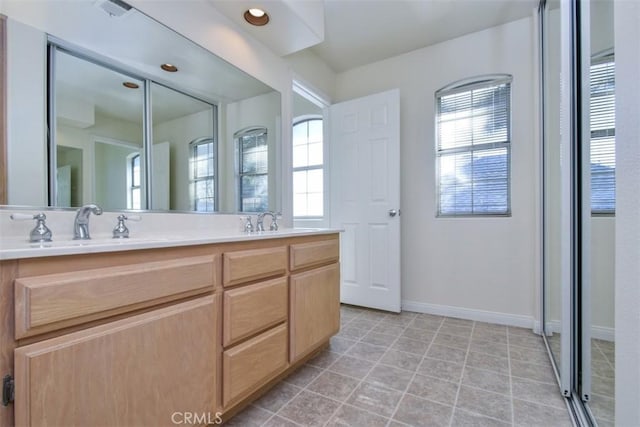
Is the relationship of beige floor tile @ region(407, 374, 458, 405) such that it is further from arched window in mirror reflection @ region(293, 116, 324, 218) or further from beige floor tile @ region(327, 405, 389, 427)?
arched window in mirror reflection @ region(293, 116, 324, 218)

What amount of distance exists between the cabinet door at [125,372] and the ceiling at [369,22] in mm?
1762

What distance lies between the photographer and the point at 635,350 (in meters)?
0.66

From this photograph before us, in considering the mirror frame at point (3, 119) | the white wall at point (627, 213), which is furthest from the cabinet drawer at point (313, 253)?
the white wall at point (627, 213)

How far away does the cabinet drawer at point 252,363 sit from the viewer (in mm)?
1206

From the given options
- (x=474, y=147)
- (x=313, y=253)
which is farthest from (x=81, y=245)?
(x=474, y=147)

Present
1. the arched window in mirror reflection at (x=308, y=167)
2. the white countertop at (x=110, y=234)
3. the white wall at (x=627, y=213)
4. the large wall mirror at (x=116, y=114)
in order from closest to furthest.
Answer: the white wall at (x=627, y=213) < the white countertop at (x=110, y=234) < the large wall mirror at (x=116, y=114) < the arched window in mirror reflection at (x=308, y=167)

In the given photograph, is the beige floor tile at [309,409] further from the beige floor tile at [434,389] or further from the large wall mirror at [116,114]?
the large wall mirror at [116,114]

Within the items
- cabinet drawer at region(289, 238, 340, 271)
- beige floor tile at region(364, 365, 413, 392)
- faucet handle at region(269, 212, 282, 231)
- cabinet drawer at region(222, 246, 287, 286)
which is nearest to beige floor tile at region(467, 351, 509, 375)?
beige floor tile at region(364, 365, 413, 392)

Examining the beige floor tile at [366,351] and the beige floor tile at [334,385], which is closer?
the beige floor tile at [334,385]

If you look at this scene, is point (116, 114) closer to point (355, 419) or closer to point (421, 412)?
point (355, 419)

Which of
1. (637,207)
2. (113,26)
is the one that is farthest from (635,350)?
(113,26)

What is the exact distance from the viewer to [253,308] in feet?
4.34

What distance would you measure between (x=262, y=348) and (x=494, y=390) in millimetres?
1236

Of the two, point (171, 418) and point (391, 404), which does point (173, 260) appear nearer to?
point (171, 418)
